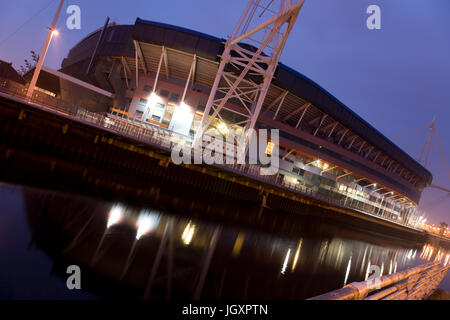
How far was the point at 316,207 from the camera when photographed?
27.0 meters

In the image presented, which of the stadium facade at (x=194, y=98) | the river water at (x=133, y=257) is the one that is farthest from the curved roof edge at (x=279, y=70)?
the river water at (x=133, y=257)

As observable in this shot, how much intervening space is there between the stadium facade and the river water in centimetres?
1709

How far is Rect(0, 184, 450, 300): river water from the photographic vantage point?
4.52 metres

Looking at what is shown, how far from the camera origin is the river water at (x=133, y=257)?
178 inches

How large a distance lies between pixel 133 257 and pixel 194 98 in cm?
2630

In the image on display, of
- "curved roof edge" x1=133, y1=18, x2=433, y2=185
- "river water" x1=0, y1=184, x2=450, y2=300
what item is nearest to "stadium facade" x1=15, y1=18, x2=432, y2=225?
"curved roof edge" x1=133, y1=18, x2=433, y2=185

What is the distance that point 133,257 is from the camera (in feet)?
19.7

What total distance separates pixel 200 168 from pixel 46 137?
11.2 metres

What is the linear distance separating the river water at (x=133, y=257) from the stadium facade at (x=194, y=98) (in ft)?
56.1

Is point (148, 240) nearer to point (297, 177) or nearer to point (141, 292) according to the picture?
point (141, 292)
